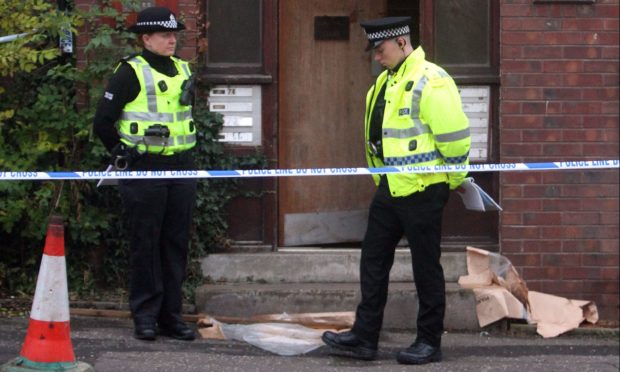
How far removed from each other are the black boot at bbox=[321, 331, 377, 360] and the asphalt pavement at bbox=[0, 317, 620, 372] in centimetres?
5

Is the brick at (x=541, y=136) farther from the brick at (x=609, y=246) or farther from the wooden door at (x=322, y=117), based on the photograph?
the wooden door at (x=322, y=117)

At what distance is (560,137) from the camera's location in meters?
7.64

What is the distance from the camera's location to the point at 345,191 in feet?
27.4

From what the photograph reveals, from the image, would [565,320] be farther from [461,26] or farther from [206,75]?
[206,75]

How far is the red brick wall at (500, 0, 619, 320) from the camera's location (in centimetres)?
761

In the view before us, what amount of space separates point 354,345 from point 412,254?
619mm

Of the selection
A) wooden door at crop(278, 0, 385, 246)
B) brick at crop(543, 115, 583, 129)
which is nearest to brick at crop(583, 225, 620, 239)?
brick at crop(543, 115, 583, 129)

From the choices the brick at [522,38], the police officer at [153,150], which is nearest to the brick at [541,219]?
the brick at [522,38]

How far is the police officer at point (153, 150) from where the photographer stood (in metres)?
6.45

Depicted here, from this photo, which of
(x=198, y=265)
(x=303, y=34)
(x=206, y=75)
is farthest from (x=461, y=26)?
(x=198, y=265)

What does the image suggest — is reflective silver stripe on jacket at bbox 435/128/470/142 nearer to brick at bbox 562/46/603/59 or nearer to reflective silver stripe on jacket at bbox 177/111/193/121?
reflective silver stripe on jacket at bbox 177/111/193/121

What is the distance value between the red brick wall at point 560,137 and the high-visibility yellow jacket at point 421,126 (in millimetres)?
1584

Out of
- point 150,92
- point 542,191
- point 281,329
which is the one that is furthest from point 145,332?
point 542,191

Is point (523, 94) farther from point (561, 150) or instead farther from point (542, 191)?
point (542, 191)
